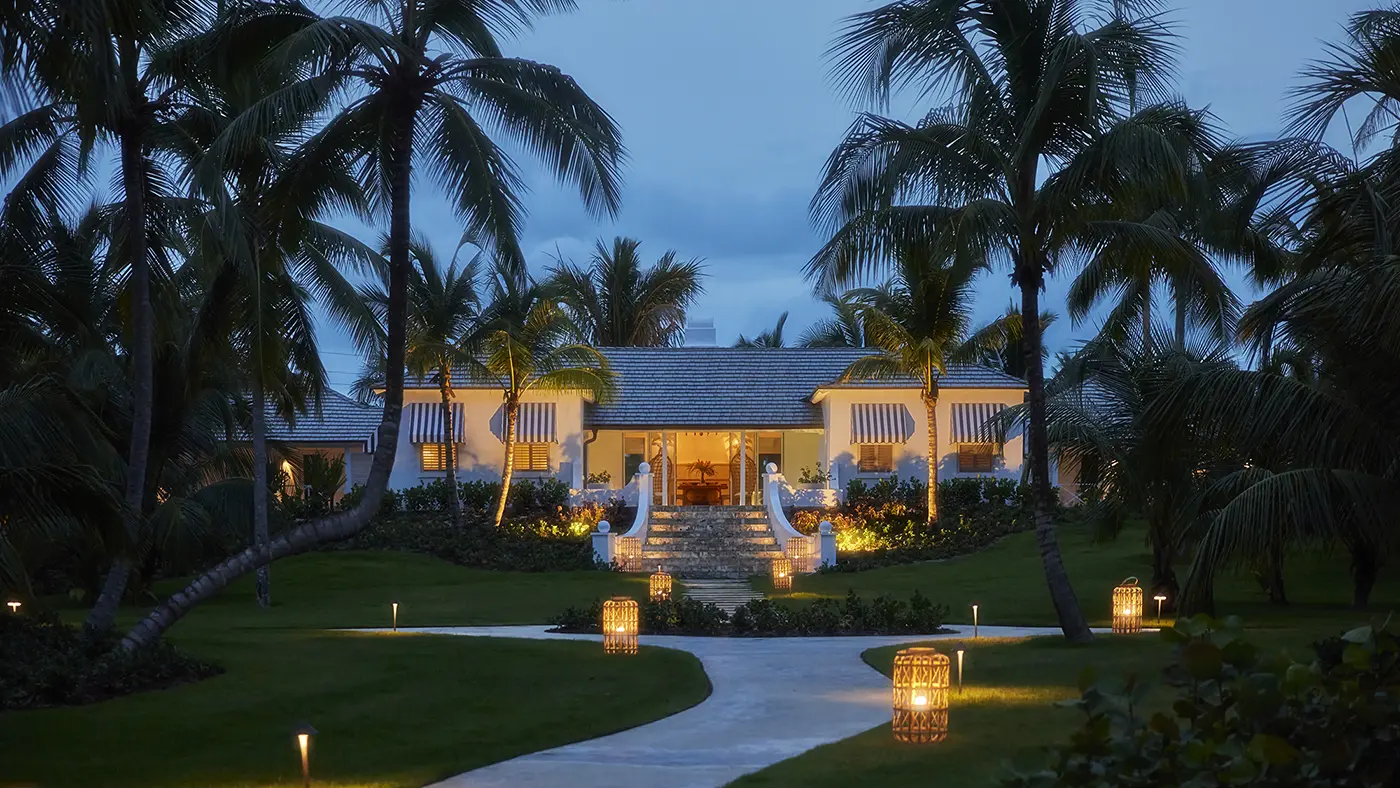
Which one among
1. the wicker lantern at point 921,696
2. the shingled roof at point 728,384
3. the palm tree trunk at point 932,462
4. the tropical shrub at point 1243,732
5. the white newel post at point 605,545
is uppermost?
the shingled roof at point 728,384

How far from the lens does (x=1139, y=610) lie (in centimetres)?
1767

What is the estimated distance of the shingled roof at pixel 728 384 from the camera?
3650cm

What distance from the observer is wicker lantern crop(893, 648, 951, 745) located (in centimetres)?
979

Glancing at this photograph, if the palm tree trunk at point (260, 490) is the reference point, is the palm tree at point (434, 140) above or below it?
above

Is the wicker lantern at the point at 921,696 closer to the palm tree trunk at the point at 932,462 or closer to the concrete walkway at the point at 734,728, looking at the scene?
the concrete walkway at the point at 734,728

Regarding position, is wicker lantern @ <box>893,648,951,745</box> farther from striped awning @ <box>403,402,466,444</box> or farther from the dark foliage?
striped awning @ <box>403,402,466,444</box>

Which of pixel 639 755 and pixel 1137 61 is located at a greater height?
pixel 1137 61

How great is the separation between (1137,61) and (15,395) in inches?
485

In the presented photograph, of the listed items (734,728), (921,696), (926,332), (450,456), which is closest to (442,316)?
(450,456)

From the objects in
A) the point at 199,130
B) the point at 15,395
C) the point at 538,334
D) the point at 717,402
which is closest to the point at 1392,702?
the point at 15,395

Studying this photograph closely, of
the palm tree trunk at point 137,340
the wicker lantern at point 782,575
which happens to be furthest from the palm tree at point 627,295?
the palm tree trunk at point 137,340

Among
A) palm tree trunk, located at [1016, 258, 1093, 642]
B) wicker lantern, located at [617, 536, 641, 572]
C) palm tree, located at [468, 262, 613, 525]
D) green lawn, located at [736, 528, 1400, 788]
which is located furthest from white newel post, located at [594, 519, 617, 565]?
palm tree trunk, located at [1016, 258, 1093, 642]

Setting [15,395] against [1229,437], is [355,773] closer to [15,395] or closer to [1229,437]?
[15,395]

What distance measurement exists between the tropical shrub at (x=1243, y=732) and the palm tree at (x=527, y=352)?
2860 cm
